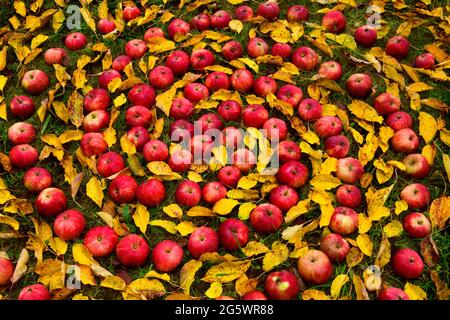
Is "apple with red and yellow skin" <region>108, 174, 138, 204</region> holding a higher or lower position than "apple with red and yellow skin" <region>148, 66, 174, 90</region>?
lower

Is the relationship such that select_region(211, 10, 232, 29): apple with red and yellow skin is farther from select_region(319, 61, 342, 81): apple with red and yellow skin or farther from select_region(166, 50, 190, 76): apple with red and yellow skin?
select_region(319, 61, 342, 81): apple with red and yellow skin

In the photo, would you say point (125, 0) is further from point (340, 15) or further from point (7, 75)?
point (340, 15)

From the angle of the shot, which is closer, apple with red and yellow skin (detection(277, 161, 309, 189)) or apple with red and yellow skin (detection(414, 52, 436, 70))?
apple with red and yellow skin (detection(277, 161, 309, 189))

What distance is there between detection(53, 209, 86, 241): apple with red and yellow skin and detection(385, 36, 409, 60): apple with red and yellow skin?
8.44ft

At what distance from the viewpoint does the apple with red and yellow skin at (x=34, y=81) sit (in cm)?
366

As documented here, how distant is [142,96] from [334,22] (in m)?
1.69

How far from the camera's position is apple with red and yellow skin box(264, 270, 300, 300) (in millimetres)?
2564

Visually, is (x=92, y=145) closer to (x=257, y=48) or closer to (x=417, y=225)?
(x=257, y=48)

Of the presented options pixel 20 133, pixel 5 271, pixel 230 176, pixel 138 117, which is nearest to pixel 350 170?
pixel 230 176

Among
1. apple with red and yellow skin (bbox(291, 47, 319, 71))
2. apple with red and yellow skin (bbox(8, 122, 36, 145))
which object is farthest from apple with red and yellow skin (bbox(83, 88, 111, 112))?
apple with red and yellow skin (bbox(291, 47, 319, 71))

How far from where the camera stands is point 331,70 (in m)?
3.62

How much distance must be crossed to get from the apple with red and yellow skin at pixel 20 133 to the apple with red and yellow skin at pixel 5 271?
895 millimetres

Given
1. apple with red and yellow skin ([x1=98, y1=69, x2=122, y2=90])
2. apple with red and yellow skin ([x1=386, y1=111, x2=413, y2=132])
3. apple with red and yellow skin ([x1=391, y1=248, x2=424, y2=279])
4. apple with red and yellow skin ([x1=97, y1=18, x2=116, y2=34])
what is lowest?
apple with red and yellow skin ([x1=391, y1=248, x2=424, y2=279])
